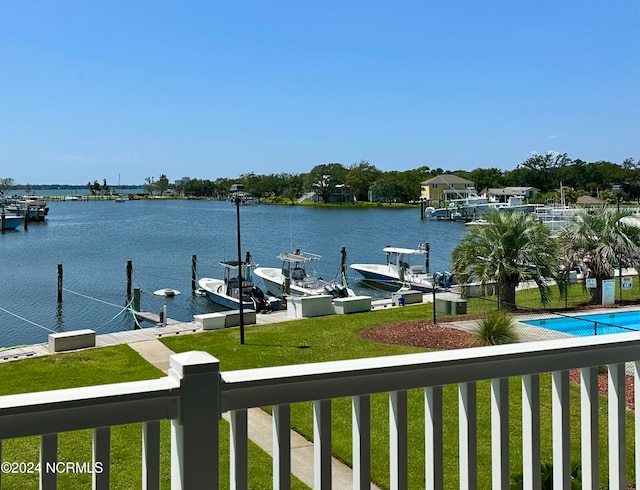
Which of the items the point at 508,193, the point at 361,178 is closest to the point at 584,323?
the point at 508,193

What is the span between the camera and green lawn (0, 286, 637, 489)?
188 inches

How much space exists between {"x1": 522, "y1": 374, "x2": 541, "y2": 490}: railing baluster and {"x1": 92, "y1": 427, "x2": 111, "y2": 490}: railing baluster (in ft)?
2.98

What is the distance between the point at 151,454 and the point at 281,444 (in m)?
0.25

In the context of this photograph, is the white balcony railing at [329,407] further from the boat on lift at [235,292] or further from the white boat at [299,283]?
the white boat at [299,283]

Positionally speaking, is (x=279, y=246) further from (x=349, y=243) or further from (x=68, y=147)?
(x=68, y=147)

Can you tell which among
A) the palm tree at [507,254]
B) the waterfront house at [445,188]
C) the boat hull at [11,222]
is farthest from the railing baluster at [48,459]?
the waterfront house at [445,188]

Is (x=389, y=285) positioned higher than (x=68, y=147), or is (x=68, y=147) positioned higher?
(x=68, y=147)

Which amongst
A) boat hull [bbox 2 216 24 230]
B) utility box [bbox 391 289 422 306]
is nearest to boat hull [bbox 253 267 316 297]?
utility box [bbox 391 289 422 306]

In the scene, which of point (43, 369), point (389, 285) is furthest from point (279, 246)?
point (43, 369)

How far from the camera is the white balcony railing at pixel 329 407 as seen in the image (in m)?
1.03

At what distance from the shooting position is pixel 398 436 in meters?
1.27

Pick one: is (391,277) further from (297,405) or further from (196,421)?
(196,421)

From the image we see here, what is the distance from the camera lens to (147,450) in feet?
3.60

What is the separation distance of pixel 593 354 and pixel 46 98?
59510 millimetres
